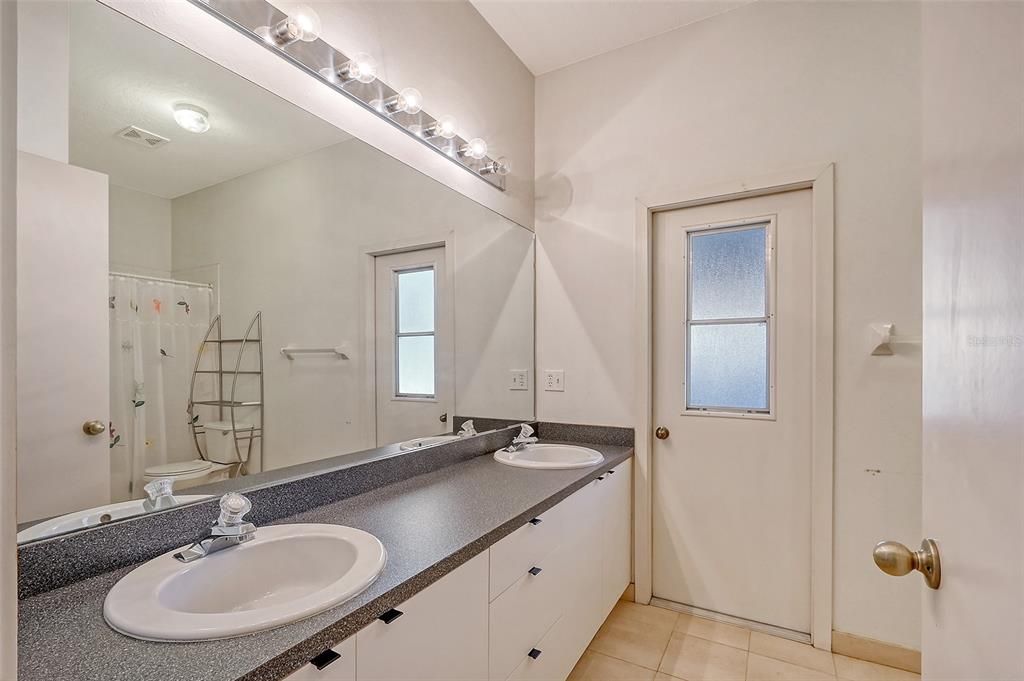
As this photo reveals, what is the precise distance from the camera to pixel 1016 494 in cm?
40

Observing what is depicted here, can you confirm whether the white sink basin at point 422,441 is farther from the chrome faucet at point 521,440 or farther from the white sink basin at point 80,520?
the white sink basin at point 80,520

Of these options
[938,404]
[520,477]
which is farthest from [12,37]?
[520,477]

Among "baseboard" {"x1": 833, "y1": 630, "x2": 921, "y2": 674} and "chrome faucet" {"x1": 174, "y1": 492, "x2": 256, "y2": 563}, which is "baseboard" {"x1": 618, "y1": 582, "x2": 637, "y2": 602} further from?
"chrome faucet" {"x1": 174, "y1": 492, "x2": 256, "y2": 563}

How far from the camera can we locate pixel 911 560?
646 millimetres

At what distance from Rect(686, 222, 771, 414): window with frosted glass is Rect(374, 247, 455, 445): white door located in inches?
45.2

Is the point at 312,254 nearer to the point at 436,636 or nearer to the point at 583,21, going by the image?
the point at 436,636

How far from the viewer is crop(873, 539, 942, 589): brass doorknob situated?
0.61 meters

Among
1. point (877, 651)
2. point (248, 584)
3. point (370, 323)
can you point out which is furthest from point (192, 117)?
point (877, 651)

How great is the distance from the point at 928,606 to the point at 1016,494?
40 cm

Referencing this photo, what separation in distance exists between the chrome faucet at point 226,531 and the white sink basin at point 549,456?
43.1 inches

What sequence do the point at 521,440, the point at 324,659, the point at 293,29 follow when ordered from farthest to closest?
1. the point at 521,440
2. the point at 293,29
3. the point at 324,659

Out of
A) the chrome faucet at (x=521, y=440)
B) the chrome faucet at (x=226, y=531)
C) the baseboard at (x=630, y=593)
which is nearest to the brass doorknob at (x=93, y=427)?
the chrome faucet at (x=226, y=531)

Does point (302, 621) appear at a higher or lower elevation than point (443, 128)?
lower

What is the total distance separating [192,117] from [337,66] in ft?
1.55
